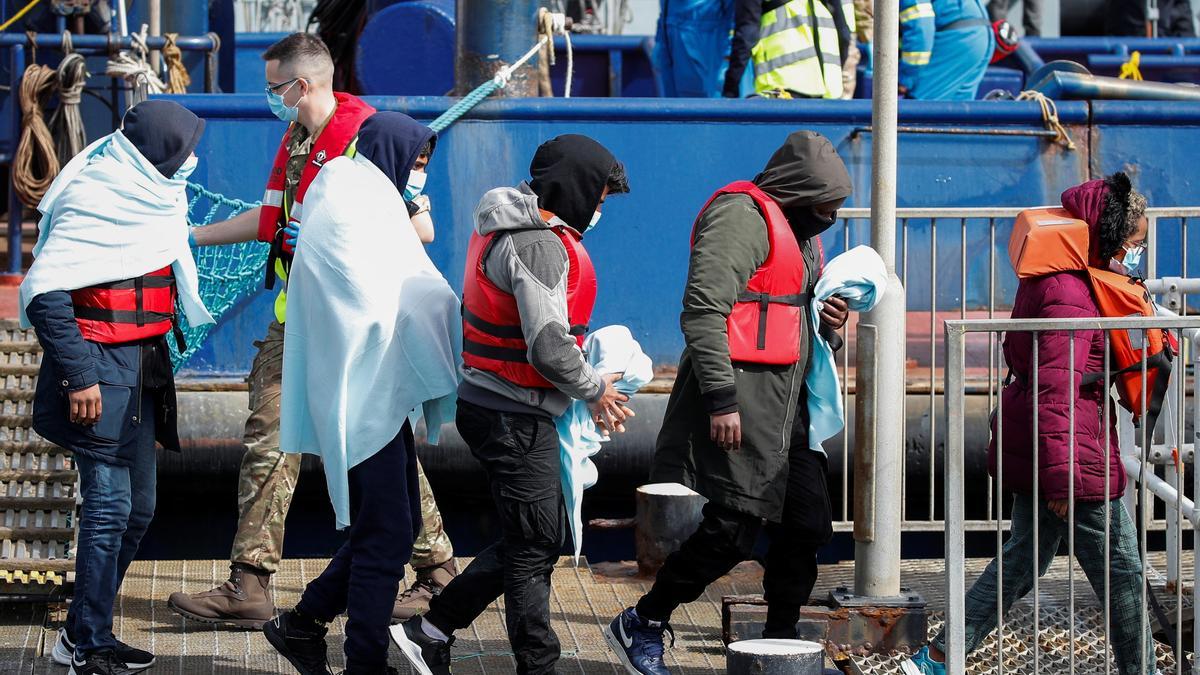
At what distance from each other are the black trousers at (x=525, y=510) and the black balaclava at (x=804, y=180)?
2.93ft

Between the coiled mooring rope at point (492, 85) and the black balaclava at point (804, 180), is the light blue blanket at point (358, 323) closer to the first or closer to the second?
the black balaclava at point (804, 180)

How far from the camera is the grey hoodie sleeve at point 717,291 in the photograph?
165 inches

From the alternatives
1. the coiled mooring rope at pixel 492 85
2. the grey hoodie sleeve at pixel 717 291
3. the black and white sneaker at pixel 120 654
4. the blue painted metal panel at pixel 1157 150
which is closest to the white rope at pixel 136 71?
the coiled mooring rope at pixel 492 85

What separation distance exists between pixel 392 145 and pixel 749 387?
1.13 metres

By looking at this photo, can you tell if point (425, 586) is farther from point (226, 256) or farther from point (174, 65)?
point (174, 65)

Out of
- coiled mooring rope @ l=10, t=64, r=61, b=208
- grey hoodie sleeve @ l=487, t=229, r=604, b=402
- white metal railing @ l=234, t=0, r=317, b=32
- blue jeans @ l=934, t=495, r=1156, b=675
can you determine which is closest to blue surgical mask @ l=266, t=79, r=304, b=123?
grey hoodie sleeve @ l=487, t=229, r=604, b=402


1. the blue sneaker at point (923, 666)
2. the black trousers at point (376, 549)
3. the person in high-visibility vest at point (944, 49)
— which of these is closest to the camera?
the black trousers at point (376, 549)

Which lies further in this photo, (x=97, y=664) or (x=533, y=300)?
(x=97, y=664)

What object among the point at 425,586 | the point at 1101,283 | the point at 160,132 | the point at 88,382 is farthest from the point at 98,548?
the point at 1101,283

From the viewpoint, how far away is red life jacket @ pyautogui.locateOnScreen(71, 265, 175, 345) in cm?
435

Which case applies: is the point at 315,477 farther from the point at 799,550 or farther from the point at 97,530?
the point at 799,550

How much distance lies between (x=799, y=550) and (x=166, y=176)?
2.02 metres

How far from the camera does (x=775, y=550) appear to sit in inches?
178

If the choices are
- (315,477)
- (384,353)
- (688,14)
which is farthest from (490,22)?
(384,353)
